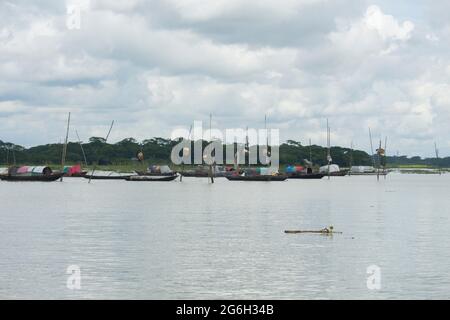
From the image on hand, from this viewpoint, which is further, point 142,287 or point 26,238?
point 26,238

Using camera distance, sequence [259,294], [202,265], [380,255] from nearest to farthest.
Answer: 1. [259,294]
2. [202,265]
3. [380,255]

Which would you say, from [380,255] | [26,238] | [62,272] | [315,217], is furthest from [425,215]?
[62,272]

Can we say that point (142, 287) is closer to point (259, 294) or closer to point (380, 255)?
point (259, 294)

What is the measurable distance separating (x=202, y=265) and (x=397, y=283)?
38.9 feet

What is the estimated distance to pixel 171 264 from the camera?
47.3m

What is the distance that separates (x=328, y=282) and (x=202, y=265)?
8.76 m

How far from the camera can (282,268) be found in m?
45.9
